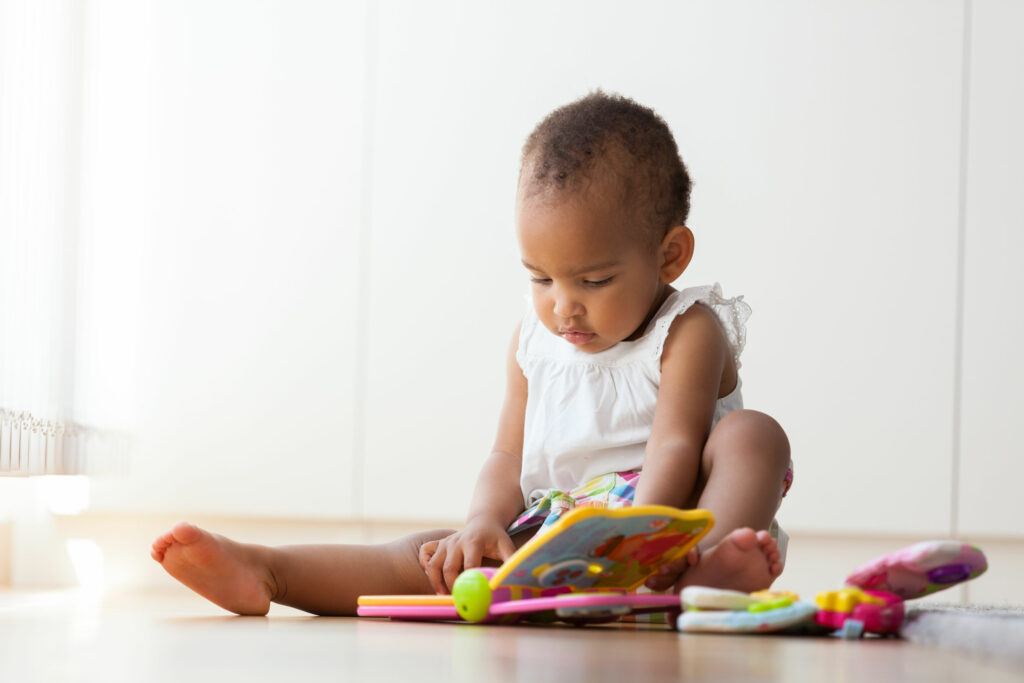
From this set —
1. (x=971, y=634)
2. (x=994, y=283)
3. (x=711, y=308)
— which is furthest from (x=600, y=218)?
(x=994, y=283)

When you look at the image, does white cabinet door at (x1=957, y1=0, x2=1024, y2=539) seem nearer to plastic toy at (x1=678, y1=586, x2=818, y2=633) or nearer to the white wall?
the white wall

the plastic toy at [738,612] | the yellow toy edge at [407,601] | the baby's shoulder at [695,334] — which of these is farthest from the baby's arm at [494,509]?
the plastic toy at [738,612]

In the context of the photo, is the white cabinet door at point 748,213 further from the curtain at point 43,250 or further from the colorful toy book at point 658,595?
the colorful toy book at point 658,595

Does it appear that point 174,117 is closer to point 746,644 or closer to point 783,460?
point 783,460

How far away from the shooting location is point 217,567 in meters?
0.95

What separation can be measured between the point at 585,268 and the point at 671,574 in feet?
0.98

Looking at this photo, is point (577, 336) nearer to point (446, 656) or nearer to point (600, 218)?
point (600, 218)

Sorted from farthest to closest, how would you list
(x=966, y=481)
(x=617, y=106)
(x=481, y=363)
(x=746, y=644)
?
(x=481, y=363)
(x=966, y=481)
(x=617, y=106)
(x=746, y=644)

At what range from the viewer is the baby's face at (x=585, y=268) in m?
1.02

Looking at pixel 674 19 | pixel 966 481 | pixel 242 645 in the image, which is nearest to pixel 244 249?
pixel 674 19

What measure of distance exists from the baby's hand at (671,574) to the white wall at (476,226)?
1088 mm

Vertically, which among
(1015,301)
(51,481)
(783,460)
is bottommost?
(51,481)

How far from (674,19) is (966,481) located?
0.91 metres

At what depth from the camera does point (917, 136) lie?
194 cm
